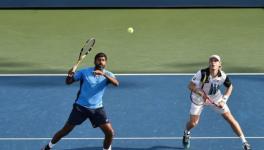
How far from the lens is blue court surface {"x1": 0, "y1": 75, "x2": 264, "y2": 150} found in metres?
11.8

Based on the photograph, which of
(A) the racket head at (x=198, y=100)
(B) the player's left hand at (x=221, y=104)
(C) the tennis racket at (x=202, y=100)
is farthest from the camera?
(A) the racket head at (x=198, y=100)

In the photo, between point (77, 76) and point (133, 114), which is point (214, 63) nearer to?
point (77, 76)

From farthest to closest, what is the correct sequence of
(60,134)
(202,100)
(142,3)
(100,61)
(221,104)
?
(142,3), (202,100), (221,104), (60,134), (100,61)

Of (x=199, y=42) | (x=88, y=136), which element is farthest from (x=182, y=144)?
(x=199, y=42)

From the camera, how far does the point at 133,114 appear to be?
43.9ft

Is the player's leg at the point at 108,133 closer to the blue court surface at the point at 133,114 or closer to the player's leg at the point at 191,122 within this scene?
the blue court surface at the point at 133,114

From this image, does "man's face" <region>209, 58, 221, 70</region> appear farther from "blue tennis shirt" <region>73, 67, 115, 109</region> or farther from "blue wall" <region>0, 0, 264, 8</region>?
"blue wall" <region>0, 0, 264, 8</region>

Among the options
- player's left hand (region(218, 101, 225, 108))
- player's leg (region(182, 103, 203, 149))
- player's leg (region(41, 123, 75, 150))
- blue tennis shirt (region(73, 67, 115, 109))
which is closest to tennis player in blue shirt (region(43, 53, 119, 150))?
blue tennis shirt (region(73, 67, 115, 109))

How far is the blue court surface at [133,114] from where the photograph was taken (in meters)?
11.8

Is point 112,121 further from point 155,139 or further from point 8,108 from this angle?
point 8,108

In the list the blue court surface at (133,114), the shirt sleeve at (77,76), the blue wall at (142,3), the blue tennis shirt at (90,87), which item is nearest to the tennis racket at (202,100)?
the blue court surface at (133,114)

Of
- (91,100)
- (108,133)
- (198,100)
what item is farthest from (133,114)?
(91,100)

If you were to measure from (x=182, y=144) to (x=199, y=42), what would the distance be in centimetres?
842

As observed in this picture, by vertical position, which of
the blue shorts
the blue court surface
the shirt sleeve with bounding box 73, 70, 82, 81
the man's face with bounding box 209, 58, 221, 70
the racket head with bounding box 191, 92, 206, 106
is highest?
the man's face with bounding box 209, 58, 221, 70
